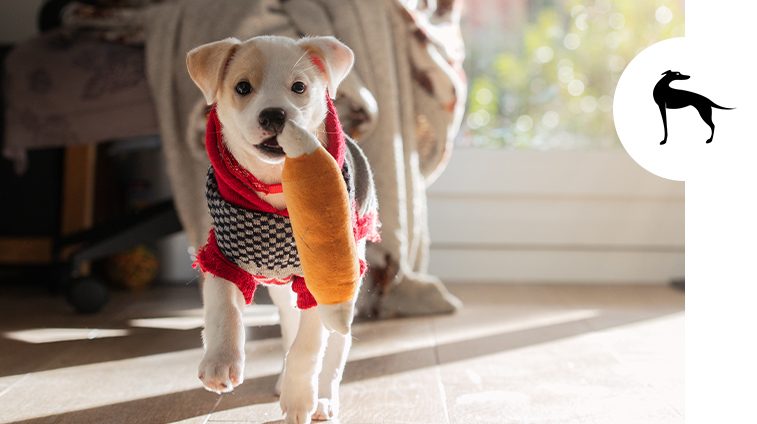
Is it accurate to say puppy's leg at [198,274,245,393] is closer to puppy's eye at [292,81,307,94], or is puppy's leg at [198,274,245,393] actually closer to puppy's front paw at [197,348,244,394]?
puppy's front paw at [197,348,244,394]

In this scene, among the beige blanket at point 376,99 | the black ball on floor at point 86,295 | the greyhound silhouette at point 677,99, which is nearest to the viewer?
the greyhound silhouette at point 677,99

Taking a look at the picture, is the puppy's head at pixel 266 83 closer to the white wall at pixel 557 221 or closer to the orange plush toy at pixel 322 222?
the orange plush toy at pixel 322 222

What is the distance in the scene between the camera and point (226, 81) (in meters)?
1.21

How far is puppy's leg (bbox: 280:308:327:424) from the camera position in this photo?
4.00 ft

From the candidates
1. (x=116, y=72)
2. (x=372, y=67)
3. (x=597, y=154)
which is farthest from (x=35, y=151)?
(x=597, y=154)

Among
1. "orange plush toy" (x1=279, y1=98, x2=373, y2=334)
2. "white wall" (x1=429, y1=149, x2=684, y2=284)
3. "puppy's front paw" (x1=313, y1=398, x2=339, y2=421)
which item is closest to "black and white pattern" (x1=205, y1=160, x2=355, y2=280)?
"orange plush toy" (x1=279, y1=98, x2=373, y2=334)

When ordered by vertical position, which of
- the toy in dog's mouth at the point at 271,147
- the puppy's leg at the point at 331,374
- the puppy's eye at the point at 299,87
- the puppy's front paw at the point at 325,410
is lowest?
the puppy's front paw at the point at 325,410

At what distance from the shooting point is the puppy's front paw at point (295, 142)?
3.60 feet

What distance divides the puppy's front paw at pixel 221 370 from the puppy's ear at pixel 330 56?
1.31 feet

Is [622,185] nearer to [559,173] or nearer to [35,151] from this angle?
[559,173]

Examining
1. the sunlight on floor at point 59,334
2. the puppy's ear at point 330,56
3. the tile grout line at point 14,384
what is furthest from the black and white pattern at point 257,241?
the sunlight on floor at point 59,334

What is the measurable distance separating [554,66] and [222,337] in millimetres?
2435

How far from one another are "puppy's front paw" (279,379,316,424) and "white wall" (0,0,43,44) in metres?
2.34

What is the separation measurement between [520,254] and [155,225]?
1317 mm
